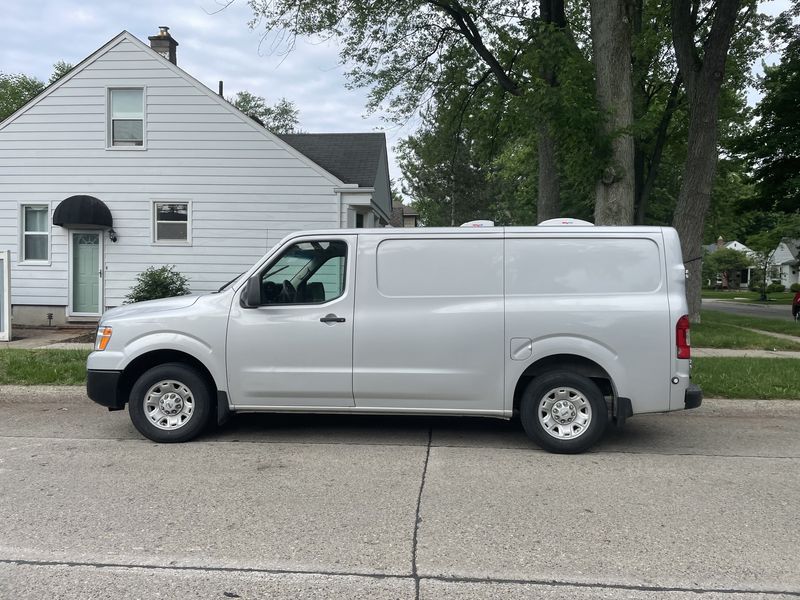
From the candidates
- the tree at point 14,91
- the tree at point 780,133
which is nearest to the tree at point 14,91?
the tree at point 14,91

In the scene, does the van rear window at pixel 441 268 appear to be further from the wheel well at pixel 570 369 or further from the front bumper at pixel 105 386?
the front bumper at pixel 105 386

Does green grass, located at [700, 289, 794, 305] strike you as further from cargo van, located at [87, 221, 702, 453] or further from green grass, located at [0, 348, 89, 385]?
green grass, located at [0, 348, 89, 385]

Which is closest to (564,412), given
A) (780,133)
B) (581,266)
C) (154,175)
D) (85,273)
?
(581,266)

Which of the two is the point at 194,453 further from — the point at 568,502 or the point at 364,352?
the point at 568,502

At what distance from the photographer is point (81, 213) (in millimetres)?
13867

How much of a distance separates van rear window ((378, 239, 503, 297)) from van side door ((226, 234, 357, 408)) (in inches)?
14.5

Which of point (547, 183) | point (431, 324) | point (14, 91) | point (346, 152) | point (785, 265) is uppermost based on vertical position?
point (14, 91)

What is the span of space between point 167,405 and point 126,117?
11.2m

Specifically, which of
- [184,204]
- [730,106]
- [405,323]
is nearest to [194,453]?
[405,323]

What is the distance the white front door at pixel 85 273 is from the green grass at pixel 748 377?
508 inches

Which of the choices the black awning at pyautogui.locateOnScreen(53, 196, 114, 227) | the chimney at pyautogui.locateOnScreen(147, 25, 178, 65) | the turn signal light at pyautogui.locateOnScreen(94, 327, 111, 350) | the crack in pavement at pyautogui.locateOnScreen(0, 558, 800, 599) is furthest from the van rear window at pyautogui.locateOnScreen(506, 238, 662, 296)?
the chimney at pyautogui.locateOnScreen(147, 25, 178, 65)

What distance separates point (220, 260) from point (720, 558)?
12.7 meters

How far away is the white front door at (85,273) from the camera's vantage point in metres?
14.7

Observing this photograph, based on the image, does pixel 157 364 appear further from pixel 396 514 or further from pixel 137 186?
pixel 137 186
